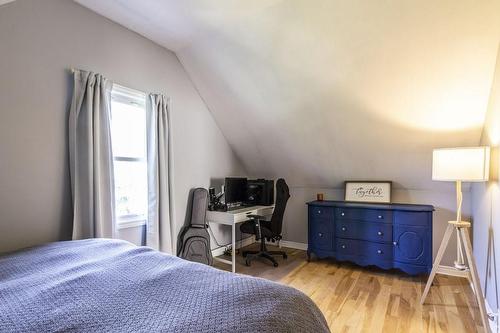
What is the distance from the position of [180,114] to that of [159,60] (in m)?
0.65

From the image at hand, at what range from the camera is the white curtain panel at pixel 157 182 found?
2812 millimetres

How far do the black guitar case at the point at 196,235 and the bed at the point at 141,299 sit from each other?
178 cm

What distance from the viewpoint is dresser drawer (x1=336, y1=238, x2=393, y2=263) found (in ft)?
10.5

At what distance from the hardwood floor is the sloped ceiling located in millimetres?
1223

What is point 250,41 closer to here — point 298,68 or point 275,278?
point 298,68

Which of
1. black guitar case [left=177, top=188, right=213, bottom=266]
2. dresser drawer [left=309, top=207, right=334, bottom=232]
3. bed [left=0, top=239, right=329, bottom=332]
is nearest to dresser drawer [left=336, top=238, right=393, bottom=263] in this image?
dresser drawer [left=309, top=207, right=334, bottom=232]

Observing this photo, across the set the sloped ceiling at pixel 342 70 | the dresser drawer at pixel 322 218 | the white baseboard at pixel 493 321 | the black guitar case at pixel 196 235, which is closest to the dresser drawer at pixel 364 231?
the dresser drawer at pixel 322 218

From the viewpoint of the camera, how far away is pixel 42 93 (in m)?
2.05

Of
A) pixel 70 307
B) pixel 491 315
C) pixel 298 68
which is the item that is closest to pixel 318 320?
pixel 70 307

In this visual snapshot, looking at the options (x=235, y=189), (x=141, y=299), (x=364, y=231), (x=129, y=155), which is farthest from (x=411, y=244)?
(x=129, y=155)

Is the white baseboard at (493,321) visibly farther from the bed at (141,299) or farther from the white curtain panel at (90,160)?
the white curtain panel at (90,160)

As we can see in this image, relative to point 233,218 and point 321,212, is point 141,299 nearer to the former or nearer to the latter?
point 233,218

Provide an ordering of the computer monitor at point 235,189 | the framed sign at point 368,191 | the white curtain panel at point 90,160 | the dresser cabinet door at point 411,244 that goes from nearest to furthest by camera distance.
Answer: the white curtain panel at point 90,160 → the dresser cabinet door at point 411,244 → the framed sign at point 368,191 → the computer monitor at point 235,189

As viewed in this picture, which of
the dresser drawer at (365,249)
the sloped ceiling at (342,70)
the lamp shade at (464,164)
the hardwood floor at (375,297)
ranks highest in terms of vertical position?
the sloped ceiling at (342,70)
